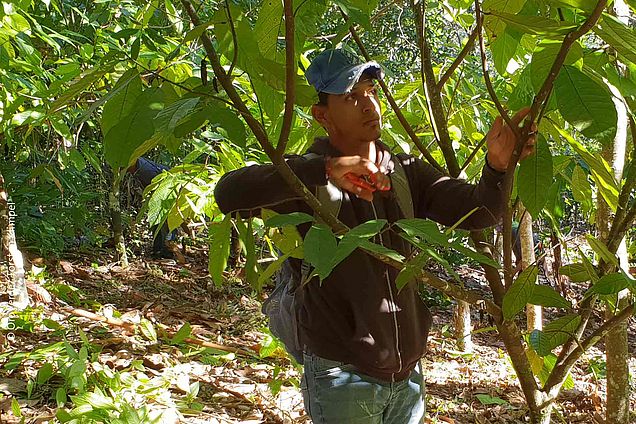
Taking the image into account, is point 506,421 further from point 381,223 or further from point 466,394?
point 381,223

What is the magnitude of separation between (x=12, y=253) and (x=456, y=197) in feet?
7.97

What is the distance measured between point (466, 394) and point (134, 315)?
5.96 ft

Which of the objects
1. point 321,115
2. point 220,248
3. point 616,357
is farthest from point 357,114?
point 616,357

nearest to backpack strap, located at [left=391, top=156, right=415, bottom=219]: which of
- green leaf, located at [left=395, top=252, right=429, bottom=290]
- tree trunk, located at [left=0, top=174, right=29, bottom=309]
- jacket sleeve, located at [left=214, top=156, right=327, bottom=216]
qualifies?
jacket sleeve, located at [left=214, top=156, right=327, bottom=216]

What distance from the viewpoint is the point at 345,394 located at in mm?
1479

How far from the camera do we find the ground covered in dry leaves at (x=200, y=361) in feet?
8.49

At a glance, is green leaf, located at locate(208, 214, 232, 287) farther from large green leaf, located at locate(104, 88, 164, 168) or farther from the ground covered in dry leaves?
the ground covered in dry leaves

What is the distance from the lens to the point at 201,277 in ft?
17.3

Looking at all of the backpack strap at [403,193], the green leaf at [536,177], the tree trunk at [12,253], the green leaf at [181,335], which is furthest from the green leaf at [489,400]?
the green leaf at [536,177]

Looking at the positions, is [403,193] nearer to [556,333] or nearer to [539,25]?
[556,333]

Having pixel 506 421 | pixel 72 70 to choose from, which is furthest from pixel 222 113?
pixel 506 421

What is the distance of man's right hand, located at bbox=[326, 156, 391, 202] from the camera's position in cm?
94

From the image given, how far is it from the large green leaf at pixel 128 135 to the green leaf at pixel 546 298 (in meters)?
0.60

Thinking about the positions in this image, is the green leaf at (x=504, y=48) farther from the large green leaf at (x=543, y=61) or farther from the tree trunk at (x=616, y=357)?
the tree trunk at (x=616, y=357)
